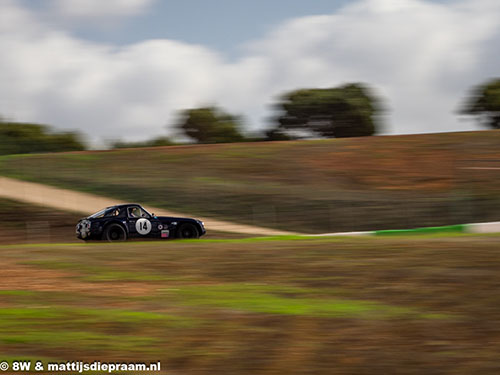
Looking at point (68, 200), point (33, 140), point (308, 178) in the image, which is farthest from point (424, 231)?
point (33, 140)

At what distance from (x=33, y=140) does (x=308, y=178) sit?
31558 millimetres

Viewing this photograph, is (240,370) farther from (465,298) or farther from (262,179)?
(262,179)

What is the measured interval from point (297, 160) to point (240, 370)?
31562mm

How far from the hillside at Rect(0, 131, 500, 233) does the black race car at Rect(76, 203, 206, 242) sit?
916cm

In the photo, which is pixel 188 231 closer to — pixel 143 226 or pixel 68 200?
pixel 143 226

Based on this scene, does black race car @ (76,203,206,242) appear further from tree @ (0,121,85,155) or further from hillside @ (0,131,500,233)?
tree @ (0,121,85,155)

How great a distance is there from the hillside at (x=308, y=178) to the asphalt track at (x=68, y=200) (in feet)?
2.47

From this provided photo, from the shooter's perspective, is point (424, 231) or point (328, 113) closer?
point (424, 231)

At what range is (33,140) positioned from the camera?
186 ft

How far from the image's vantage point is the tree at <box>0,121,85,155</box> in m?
46.2

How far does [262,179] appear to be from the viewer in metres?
34.1

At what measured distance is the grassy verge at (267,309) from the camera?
674 centimetres

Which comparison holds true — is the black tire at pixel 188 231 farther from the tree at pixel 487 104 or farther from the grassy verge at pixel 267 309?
the tree at pixel 487 104

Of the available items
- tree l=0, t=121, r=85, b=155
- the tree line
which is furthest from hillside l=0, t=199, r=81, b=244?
the tree line
